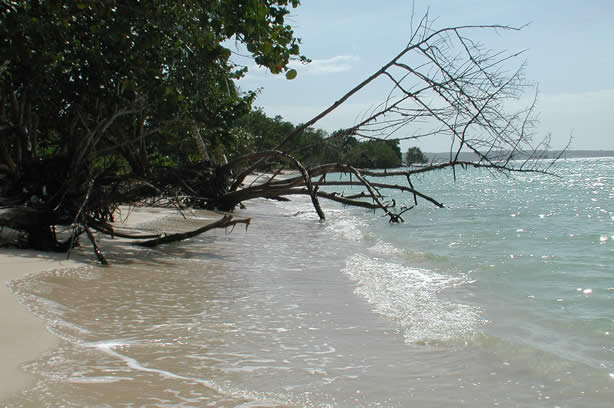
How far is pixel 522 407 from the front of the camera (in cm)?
317

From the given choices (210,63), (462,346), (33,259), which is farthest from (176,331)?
(210,63)

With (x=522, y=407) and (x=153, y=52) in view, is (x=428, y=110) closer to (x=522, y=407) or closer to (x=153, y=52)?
(x=153, y=52)

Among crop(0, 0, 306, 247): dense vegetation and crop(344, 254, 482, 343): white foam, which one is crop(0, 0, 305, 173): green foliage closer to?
crop(0, 0, 306, 247): dense vegetation

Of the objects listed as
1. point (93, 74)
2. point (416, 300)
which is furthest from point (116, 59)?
point (416, 300)

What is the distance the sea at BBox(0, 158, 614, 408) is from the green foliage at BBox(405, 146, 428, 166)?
2.75 metres

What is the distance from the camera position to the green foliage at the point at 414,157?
1106cm

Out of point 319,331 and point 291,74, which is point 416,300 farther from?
point 291,74

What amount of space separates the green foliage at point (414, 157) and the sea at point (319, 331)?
9.02 ft

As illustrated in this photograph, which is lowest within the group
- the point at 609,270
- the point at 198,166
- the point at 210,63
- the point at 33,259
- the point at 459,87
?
the point at 609,270

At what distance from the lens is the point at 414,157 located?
38.7 ft

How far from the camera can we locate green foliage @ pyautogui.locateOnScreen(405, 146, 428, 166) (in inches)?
436

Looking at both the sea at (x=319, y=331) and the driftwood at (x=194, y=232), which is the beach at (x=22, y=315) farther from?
the driftwood at (x=194, y=232)

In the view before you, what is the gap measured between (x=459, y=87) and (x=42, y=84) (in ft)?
23.3

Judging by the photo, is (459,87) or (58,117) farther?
(58,117)
